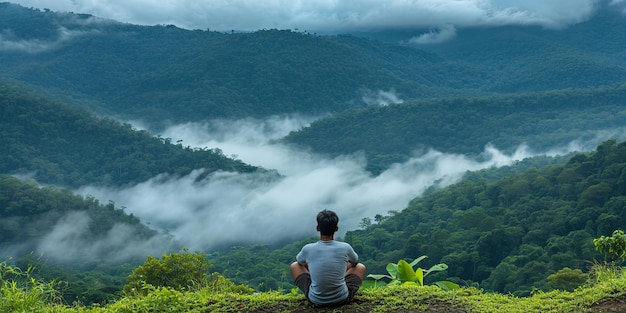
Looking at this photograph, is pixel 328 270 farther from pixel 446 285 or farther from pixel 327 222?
pixel 446 285

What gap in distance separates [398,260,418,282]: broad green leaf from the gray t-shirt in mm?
1475

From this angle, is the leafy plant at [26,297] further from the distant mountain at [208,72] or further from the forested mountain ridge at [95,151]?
the distant mountain at [208,72]

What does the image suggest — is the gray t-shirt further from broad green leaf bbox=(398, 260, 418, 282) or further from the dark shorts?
broad green leaf bbox=(398, 260, 418, 282)

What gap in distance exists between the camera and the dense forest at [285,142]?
129ft

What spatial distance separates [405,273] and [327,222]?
5.87 ft

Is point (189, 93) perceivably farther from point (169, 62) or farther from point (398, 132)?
point (398, 132)

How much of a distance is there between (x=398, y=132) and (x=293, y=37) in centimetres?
6470

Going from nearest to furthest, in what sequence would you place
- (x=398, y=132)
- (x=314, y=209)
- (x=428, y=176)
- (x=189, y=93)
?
(x=314, y=209) → (x=428, y=176) → (x=398, y=132) → (x=189, y=93)

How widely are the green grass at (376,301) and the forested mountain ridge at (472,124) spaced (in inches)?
4435

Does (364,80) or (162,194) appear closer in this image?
(162,194)

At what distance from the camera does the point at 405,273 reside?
6355 millimetres

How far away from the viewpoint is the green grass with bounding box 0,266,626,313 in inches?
192

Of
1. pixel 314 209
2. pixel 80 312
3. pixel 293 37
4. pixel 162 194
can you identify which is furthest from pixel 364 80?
pixel 80 312

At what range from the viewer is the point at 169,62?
183m
